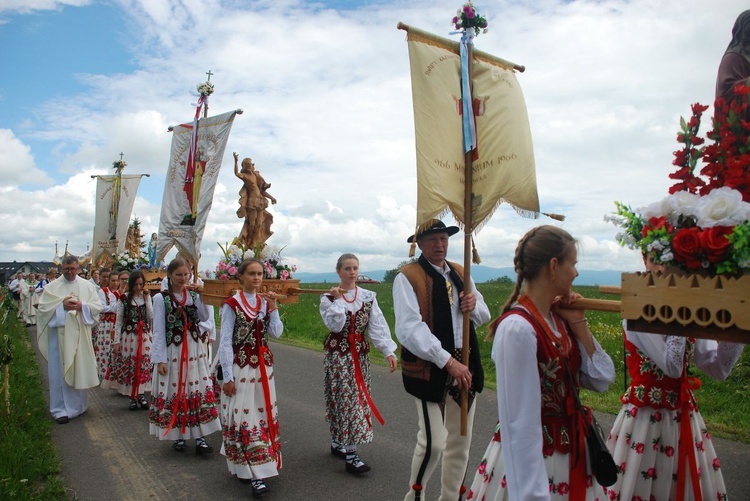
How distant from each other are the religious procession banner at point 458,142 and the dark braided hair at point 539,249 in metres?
1.41

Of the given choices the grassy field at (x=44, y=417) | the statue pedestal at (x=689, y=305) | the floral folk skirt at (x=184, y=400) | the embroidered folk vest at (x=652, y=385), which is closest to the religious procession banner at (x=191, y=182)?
the floral folk skirt at (x=184, y=400)

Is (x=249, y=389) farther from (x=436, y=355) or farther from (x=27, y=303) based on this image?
(x=27, y=303)

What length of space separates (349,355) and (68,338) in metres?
5.01

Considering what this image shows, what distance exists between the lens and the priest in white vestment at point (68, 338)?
8422 millimetres

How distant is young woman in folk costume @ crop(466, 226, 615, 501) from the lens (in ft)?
7.63

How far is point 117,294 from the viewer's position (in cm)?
1085

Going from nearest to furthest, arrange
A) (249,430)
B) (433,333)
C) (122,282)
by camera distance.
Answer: (433,333)
(249,430)
(122,282)

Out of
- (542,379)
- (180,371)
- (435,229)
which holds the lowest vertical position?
(180,371)

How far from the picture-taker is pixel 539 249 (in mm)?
2572

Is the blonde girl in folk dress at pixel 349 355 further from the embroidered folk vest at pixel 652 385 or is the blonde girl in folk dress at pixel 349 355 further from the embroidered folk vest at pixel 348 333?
the embroidered folk vest at pixel 652 385

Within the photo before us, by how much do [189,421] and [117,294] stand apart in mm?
5059

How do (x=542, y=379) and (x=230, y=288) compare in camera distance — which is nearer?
(x=542, y=379)

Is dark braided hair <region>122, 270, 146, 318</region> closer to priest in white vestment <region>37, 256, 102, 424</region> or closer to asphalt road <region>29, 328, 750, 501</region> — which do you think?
priest in white vestment <region>37, 256, 102, 424</region>

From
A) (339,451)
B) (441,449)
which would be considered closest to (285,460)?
(339,451)
